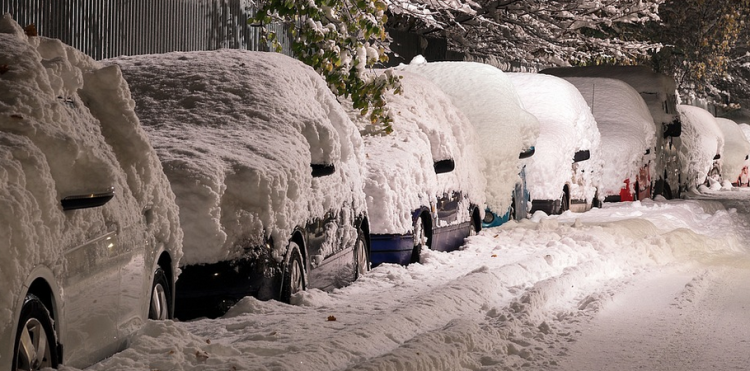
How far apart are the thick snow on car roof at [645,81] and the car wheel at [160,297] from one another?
16.9m

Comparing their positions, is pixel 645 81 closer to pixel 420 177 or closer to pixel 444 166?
pixel 444 166

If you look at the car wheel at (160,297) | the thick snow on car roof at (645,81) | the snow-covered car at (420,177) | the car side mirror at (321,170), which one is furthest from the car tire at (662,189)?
the car wheel at (160,297)

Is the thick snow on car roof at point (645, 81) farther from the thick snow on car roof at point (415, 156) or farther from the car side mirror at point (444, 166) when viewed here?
the car side mirror at point (444, 166)

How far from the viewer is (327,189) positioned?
8.78 metres

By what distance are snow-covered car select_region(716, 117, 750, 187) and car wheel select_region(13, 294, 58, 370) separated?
28261 millimetres

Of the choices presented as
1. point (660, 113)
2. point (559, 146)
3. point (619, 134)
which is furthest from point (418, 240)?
point (660, 113)

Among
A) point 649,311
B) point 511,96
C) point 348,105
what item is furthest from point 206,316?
point 511,96

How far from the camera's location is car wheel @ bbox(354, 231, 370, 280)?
387 inches

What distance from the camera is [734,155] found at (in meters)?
32.1

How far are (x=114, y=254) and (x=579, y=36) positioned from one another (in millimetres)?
22683

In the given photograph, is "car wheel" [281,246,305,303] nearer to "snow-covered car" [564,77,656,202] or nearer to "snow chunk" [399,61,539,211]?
"snow chunk" [399,61,539,211]

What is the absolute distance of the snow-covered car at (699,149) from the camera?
2478 cm

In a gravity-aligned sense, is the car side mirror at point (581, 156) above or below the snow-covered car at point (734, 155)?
above

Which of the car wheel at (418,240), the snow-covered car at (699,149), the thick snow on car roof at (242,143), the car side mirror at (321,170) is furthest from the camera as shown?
the snow-covered car at (699,149)
